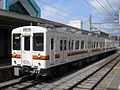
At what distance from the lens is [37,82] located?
848 cm

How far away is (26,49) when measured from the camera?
865 centimetres

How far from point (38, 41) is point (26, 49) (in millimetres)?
946

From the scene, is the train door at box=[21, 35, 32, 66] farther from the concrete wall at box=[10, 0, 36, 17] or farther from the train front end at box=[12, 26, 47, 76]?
the concrete wall at box=[10, 0, 36, 17]

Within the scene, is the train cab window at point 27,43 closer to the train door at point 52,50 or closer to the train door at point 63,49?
the train door at point 52,50

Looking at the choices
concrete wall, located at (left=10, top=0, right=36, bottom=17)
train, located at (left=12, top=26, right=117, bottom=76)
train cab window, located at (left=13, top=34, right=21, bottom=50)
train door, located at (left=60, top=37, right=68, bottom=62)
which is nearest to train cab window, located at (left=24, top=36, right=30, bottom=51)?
train, located at (left=12, top=26, right=117, bottom=76)

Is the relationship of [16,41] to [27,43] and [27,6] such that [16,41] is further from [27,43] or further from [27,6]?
[27,6]

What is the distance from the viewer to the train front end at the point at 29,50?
8094mm

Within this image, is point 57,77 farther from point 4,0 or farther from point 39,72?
point 4,0

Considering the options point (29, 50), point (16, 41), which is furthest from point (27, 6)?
point (29, 50)

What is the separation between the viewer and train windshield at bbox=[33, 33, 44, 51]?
26.6 feet

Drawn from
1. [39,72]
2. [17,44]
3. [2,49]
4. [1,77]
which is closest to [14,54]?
[17,44]

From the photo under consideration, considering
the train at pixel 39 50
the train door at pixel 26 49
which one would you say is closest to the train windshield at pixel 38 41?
the train at pixel 39 50

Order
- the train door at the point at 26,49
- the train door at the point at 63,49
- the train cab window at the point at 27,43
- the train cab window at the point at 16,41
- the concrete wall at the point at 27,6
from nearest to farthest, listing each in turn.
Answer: the train door at the point at 26,49 → the train cab window at the point at 27,43 → the train cab window at the point at 16,41 → the train door at the point at 63,49 → the concrete wall at the point at 27,6

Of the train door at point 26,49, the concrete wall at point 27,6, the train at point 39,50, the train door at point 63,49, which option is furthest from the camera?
the concrete wall at point 27,6
